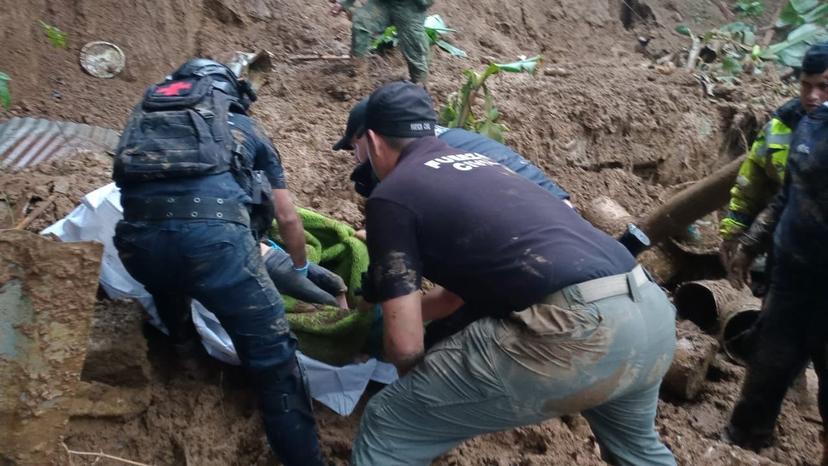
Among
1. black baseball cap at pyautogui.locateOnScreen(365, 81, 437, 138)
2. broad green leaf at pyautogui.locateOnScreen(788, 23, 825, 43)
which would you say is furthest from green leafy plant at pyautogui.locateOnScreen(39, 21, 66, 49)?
broad green leaf at pyautogui.locateOnScreen(788, 23, 825, 43)

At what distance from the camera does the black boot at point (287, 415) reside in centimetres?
272

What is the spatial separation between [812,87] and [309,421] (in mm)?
2540

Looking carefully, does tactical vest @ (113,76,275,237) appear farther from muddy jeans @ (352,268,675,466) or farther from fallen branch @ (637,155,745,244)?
fallen branch @ (637,155,745,244)

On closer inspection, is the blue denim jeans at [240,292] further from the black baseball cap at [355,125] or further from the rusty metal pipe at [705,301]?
the rusty metal pipe at [705,301]

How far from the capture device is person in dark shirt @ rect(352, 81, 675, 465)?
2.04 meters

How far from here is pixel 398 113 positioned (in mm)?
2281

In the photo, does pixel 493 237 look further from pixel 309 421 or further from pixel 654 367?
pixel 309 421

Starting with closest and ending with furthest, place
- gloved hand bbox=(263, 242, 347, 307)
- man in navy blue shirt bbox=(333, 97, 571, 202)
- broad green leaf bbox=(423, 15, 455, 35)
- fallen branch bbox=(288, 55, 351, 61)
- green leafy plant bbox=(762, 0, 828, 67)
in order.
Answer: man in navy blue shirt bbox=(333, 97, 571, 202)
gloved hand bbox=(263, 242, 347, 307)
fallen branch bbox=(288, 55, 351, 61)
broad green leaf bbox=(423, 15, 455, 35)
green leafy plant bbox=(762, 0, 828, 67)

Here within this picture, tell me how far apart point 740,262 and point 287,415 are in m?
2.51

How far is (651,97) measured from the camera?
280 inches

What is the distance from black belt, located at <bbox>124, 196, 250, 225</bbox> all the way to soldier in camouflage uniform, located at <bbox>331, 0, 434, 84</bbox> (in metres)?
3.92

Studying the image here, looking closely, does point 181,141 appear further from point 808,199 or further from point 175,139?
point 808,199

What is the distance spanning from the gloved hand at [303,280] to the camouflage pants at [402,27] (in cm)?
317

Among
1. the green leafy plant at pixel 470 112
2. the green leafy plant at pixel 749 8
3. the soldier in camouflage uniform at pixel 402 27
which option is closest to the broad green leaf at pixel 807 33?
the green leafy plant at pixel 749 8
